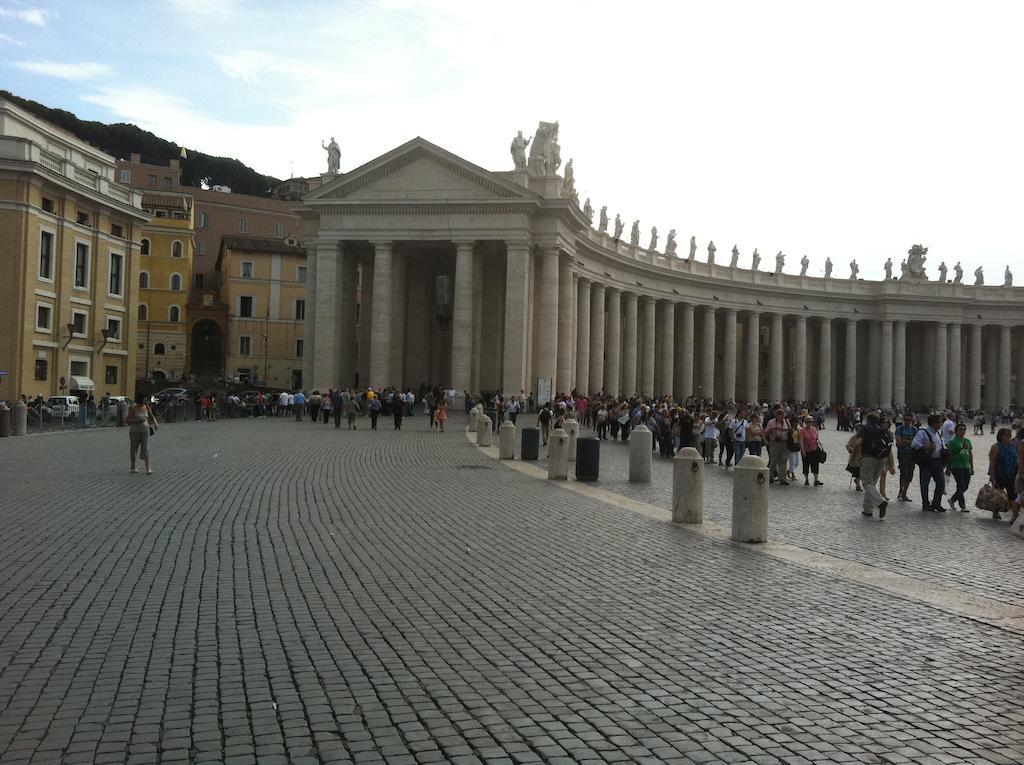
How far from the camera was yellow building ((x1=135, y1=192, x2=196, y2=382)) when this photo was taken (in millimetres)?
76000

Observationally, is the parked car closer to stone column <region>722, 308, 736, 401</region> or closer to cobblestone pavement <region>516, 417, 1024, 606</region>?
cobblestone pavement <region>516, 417, 1024, 606</region>

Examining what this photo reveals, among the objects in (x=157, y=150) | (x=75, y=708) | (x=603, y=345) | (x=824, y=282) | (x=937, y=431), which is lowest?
(x=75, y=708)

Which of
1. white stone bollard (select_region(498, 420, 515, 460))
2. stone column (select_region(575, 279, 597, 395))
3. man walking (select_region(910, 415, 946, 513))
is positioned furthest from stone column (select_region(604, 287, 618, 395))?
man walking (select_region(910, 415, 946, 513))

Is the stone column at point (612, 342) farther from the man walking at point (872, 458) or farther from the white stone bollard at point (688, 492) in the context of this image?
the white stone bollard at point (688, 492)

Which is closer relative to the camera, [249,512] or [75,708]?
[75,708]

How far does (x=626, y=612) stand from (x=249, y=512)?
738 cm

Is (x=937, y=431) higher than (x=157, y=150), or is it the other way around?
(x=157, y=150)

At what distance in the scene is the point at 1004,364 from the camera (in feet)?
289

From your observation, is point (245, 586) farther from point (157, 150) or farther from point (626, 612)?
point (157, 150)

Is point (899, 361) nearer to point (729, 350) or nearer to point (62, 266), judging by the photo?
point (729, 350)

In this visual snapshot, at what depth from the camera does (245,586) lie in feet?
28.7

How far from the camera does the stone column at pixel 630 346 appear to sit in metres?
69.1

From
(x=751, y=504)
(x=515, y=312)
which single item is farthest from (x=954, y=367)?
(x=751, y=504)

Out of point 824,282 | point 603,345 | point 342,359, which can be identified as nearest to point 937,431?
point 342,359
